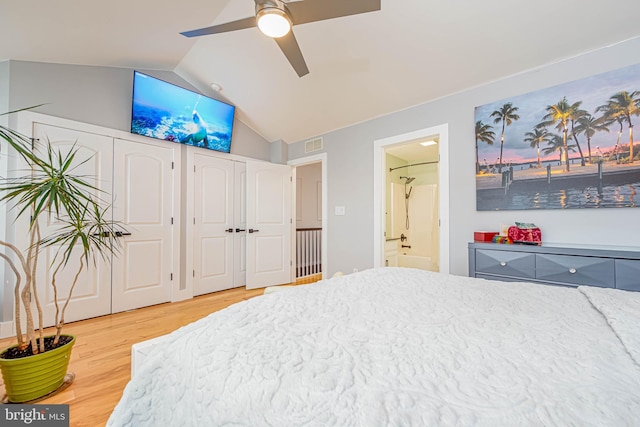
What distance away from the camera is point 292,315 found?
0.85 metres

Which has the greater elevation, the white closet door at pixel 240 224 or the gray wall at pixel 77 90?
the gray wall at pixel 77 90

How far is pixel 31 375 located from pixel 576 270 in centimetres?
353

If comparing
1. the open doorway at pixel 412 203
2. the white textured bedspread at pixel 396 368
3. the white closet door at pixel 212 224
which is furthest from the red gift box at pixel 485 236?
the white closet door at pixel 212 224

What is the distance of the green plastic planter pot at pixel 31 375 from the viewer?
1.49m

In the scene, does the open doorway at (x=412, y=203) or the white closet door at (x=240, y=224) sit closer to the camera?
the white closet door at (x=240, y=224)

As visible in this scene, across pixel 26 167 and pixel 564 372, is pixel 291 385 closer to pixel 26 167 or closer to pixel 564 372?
pixel 564 372

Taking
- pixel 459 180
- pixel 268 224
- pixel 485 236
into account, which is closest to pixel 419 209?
pixel 459 180

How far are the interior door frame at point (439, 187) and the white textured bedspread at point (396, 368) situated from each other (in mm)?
1777

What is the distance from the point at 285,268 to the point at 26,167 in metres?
3.19

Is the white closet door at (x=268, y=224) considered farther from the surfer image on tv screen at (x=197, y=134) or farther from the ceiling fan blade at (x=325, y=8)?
the ceiling fan blade at (x=325, y=8)

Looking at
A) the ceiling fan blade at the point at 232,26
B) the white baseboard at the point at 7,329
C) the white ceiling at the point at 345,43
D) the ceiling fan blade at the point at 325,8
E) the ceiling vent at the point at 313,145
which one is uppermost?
the white ceiling at the point at 345,43

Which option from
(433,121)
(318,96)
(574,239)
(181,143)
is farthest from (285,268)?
(574,239)

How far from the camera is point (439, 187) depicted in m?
2.76

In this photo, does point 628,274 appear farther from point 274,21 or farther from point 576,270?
point 274,21
